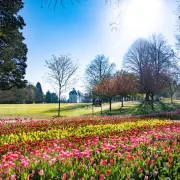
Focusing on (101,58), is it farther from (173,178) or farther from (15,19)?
(173,178)

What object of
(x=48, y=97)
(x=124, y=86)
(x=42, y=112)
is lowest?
(x=42, y=112)

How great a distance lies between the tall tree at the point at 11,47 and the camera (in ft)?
70.9

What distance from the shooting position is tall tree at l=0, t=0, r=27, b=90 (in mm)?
21609

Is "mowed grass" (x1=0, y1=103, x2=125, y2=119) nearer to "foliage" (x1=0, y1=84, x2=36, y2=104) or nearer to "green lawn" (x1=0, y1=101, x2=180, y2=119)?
"green lawn" (x1=0, y1=101, x2=180, y2=119)

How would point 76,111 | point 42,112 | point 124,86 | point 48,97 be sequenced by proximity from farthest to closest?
point 48,97
point 76,111
point 124,86
point 42,112

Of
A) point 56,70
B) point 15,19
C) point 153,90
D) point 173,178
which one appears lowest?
point 173,178

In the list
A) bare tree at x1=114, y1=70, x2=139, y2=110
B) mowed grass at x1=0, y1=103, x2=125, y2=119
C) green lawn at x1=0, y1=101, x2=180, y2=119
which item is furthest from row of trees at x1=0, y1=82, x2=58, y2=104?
bare tree at x1=114, y1=70, x2=139, y2=110

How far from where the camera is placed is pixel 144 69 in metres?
40.9

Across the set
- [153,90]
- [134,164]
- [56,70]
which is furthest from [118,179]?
[153,90]

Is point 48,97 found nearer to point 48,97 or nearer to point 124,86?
point 48,97

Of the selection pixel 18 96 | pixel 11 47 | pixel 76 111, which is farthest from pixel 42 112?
pixel 18 96

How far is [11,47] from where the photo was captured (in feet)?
75.2

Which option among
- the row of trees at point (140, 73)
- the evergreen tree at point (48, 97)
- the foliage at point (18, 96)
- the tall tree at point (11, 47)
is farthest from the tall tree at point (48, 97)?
the tall tree at point (11, 47)

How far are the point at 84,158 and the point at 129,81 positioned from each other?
32744mm
